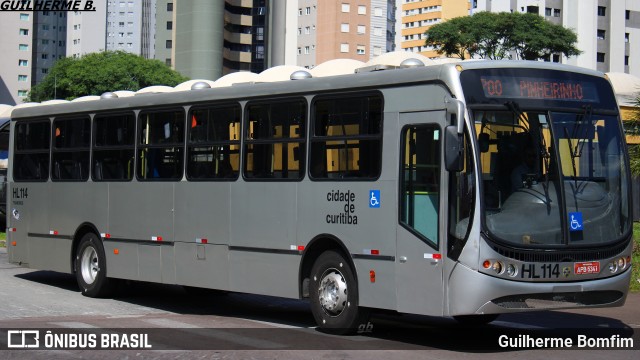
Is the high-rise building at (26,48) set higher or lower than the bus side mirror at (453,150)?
higher

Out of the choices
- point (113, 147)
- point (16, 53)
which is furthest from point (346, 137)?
point (16, 53)

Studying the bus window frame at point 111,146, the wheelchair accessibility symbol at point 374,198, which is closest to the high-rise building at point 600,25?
the bus window frame at point 111,146

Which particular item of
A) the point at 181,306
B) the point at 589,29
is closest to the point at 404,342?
the point at 181,306

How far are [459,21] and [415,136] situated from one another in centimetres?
8428

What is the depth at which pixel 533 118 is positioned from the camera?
1114 centimetres

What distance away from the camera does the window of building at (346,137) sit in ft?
39.5

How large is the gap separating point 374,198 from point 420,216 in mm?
768

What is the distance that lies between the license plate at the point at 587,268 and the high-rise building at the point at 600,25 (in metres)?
90.4

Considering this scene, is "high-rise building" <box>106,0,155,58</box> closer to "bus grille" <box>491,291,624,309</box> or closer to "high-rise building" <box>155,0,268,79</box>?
"high-rise building" <box>155,0,268,79</box>

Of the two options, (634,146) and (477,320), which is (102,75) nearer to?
(634,146)

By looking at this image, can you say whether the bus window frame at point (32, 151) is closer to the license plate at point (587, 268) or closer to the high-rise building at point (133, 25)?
the license plate at point (587, 268)

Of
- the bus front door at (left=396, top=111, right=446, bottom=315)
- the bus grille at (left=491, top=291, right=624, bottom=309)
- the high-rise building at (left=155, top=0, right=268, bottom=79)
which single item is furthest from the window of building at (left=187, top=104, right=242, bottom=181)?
the high-rise building at (left=155, top=0, right=268, bottom=79)

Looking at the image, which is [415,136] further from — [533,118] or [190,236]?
[190,236]

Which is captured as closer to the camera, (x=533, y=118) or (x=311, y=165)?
(x=533, y=118)
